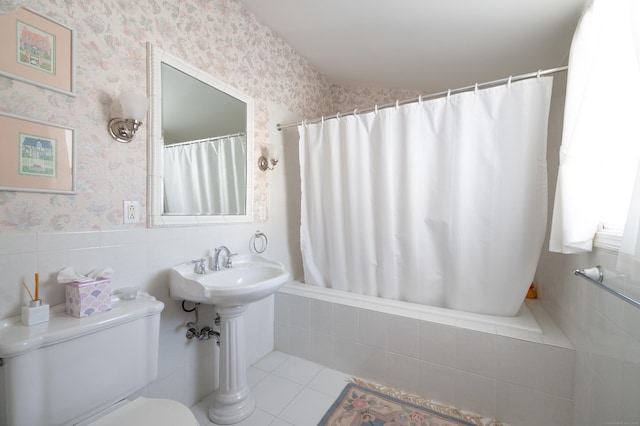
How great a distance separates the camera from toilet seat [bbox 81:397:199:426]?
0.84 metres

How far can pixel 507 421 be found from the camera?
1365 millimetres

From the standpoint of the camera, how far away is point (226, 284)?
4.96 ft

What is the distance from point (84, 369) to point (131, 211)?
64 centimetres

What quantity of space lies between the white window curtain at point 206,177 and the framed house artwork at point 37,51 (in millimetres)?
458

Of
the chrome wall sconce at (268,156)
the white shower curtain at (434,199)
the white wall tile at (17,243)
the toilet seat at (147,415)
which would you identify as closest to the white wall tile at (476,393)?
the white shower curtain at (434,199)

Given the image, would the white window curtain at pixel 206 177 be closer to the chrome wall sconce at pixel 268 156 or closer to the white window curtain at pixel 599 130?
the chrome wall sconce at pixel 268 156

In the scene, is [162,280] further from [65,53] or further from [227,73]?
[227,73]

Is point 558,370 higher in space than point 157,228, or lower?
lower

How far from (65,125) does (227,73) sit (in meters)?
0.97

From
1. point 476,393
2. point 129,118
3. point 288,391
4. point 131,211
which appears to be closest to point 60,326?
point 131,211

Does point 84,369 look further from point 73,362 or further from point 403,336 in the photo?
point 403,336

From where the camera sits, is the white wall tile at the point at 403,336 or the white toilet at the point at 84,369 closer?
the white toilet at the point at 84,369

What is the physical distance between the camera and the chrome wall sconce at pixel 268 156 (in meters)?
1.96

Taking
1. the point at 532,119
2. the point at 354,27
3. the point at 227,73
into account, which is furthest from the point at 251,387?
the point at 354,27
